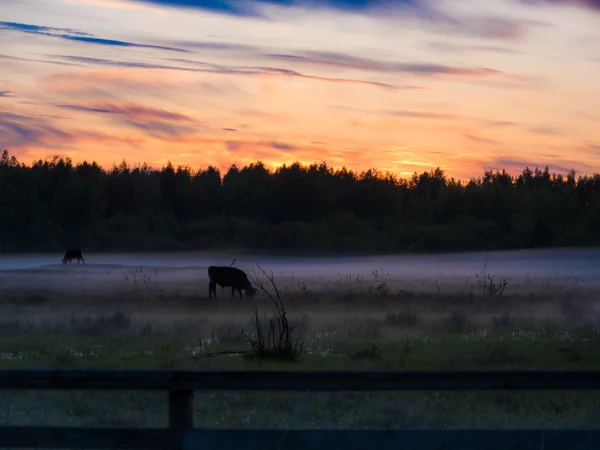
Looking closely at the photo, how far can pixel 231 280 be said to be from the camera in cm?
3106

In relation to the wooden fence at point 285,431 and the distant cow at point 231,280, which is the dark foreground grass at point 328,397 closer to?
the wooden fence at point 285,431

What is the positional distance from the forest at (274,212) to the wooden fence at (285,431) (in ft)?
264

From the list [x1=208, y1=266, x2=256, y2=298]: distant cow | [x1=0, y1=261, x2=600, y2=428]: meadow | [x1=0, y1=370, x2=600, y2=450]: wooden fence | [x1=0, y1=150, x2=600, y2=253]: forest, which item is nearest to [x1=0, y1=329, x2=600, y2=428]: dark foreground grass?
[x1=0, y1=261, x2=600, y2=428]: meadow

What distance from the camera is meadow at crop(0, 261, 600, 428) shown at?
32.2 ft

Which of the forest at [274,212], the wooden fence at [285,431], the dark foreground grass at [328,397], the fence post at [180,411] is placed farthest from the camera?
the forest at [274,212]

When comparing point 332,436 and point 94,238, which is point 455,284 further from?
point 94,238

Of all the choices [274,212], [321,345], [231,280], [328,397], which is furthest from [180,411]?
[274,212]

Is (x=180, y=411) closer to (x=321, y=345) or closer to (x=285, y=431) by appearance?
(x=285, y=431)

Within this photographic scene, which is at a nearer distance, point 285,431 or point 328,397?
point 285,431

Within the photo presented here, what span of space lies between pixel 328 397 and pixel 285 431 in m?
4.91

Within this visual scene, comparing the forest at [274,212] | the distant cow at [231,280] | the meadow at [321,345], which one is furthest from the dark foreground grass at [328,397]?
the forest at [274,212]

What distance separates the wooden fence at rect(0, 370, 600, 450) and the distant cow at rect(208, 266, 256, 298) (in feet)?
79.6

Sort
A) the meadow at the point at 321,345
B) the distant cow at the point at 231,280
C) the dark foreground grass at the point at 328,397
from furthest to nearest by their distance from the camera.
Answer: the distant cow at the point at 231,280, the meadow at the point at 321,345, the dark foreground grass at the point at 328,397

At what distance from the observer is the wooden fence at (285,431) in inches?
230
